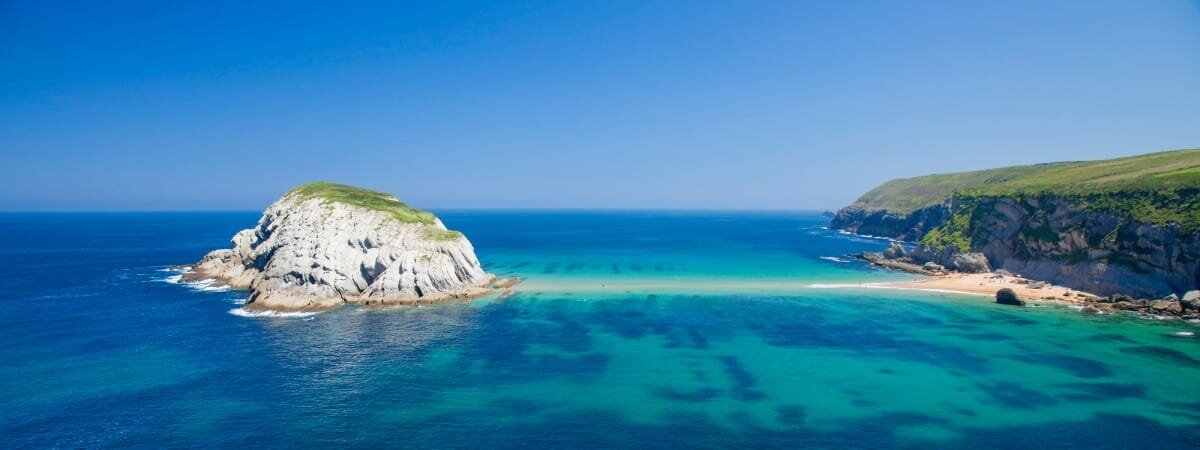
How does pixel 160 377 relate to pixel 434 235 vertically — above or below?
below

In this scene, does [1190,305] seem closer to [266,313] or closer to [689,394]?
[689,394]

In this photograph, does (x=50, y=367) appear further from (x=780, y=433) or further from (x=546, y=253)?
(x=546, y=253)

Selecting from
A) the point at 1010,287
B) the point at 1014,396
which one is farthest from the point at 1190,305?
the point at 1014,396

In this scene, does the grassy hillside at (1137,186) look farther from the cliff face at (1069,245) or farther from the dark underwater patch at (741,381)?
the dark underwater patch at (741,381)

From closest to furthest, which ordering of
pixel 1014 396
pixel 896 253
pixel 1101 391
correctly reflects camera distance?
pixel 1014 396, pixel 1101 391, pixel 896 253

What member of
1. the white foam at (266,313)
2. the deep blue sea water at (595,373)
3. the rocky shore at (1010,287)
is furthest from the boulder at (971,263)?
the white foam at (266,313)

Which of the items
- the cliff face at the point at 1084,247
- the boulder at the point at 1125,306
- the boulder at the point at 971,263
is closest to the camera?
the boulder at the point at 1125,306

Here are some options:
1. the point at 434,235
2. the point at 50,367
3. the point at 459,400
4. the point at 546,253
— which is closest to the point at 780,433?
the point at 459,400
